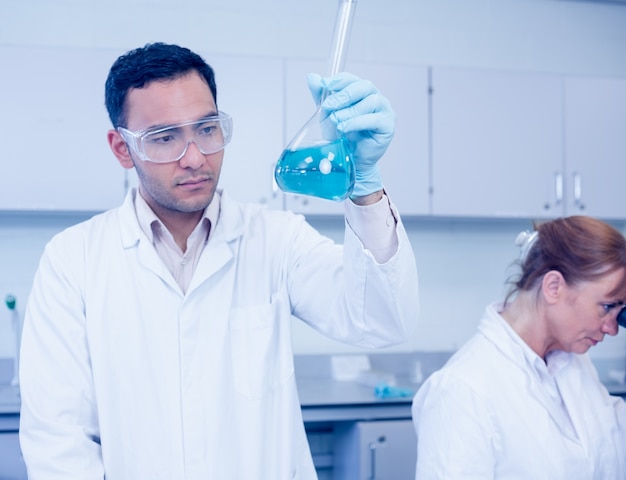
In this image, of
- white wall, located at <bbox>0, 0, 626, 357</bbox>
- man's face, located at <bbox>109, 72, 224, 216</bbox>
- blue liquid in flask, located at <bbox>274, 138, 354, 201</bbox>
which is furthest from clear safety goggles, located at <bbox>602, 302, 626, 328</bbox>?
white wall, located at <bbox>0, 0, 626, 357</bbox>

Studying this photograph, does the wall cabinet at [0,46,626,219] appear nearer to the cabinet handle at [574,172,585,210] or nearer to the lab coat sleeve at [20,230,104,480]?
the cabinet handle at [574,172,585,210]

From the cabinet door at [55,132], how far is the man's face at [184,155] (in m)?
1.25

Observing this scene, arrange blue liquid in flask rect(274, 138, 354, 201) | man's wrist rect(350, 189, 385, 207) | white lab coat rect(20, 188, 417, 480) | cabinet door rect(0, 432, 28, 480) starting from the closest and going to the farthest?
blue liquid in flask rect(274, 138, 354, 201)
man's wrist rect(350, 189, 385, 207)
white lab coat rect(20, 188, 417, 480)
cabinet door rect(0, 432, 28, 480)

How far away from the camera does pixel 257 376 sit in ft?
4.37

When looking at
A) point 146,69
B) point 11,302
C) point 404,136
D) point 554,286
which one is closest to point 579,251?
point 554,286

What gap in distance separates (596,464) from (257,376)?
0.80 metres

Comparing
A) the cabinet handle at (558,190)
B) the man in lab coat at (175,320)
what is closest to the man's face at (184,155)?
the man in lab coat at (175,320)

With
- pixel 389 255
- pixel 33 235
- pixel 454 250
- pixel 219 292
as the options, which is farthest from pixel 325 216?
pixel 389 255

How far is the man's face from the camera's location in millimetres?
1274

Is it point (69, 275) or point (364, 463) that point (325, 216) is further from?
point (69, 275)

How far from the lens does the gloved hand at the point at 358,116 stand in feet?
3.42

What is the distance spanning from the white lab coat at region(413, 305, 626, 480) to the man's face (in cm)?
68

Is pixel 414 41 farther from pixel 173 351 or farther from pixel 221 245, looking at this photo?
pixel 173 351

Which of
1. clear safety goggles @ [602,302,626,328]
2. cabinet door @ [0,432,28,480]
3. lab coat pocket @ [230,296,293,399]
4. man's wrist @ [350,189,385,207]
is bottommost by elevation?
cabinet door @ [0,432,28,480]
